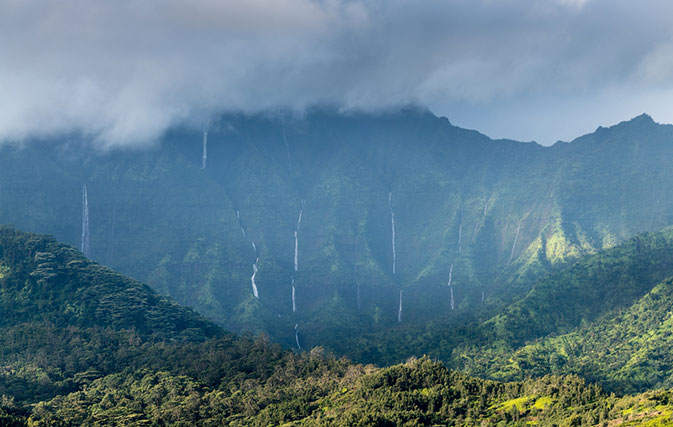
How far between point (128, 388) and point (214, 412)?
25.8m

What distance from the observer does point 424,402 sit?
117938 millimetres

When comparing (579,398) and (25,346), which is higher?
(25,346)

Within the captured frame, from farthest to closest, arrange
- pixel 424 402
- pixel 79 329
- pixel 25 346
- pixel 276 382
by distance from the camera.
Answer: pixel 79 329 < pixel 25 346 < pixel 276 382 < pixel 424 402

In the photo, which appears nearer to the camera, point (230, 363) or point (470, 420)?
point (470, 420)

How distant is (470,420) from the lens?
110 metres

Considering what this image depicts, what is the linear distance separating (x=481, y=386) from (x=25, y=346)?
111m

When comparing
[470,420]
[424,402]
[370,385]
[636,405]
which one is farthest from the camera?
[370,385]

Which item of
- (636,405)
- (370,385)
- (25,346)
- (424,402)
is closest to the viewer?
(636,405)

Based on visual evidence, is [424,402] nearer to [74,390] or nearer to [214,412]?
[214,412]

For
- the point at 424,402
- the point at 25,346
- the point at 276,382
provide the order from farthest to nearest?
Answer: the point at 25,346 < the point at 276,382 < the point at 424,402

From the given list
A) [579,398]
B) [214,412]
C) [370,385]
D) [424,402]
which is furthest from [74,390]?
[579,398]

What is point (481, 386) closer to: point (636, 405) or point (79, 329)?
point (636, 405)

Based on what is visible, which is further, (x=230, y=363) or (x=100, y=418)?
(x=230, y=363)

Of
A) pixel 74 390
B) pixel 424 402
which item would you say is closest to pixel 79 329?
pixel 74 390
